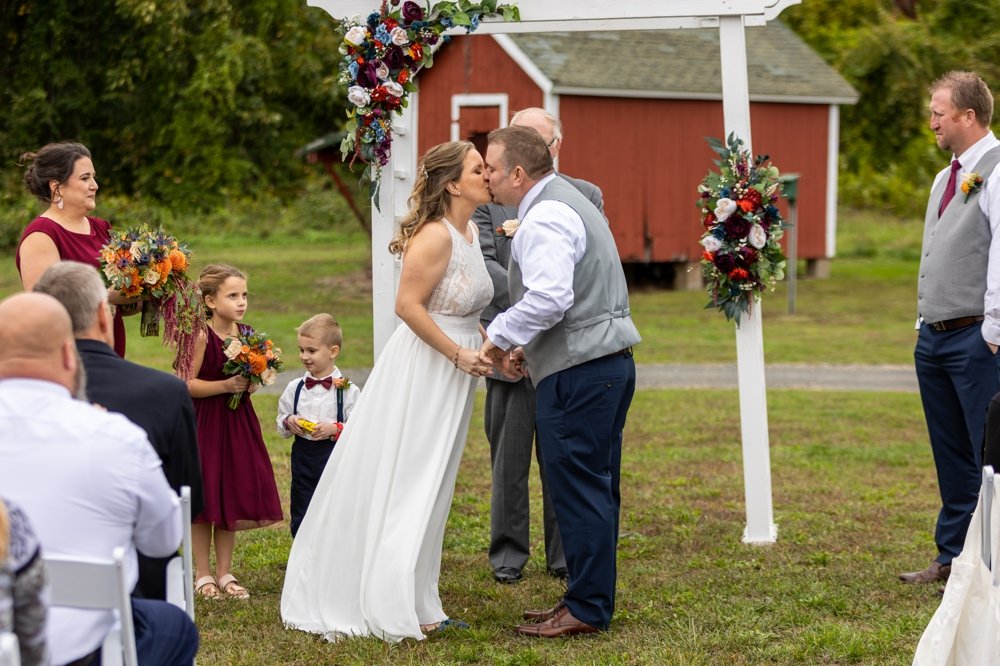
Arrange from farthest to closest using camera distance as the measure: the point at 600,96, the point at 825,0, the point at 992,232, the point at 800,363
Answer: the point at 825,0 → the point at 600,96 → the point at 800,363 → the point at 992,232

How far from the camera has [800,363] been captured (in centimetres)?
1549

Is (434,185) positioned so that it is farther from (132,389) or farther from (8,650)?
(8,650)

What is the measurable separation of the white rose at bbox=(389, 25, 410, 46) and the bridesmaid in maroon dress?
1.64 meters

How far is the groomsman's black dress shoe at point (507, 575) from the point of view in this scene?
260 inches

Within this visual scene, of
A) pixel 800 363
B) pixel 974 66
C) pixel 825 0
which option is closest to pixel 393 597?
pixel 800 363

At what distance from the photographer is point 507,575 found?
6605mm

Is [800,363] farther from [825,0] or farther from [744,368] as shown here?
[825,0]

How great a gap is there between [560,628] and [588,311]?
1381 mm

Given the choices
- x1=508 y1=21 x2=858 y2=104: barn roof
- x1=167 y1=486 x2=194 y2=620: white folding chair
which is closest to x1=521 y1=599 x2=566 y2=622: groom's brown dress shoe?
x1=167 y1=486 x2=194 y2=620: white folding chair

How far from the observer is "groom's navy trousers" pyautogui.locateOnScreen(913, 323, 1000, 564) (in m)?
6.10

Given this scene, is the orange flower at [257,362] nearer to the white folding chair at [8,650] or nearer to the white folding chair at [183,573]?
the white folding chair at [183,573]

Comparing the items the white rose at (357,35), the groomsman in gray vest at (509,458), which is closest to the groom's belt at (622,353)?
the groomsman in gray vest at (509,458)

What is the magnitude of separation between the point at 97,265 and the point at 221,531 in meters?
1.42

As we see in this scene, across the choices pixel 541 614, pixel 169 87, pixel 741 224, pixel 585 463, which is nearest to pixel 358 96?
pixel 741 224
